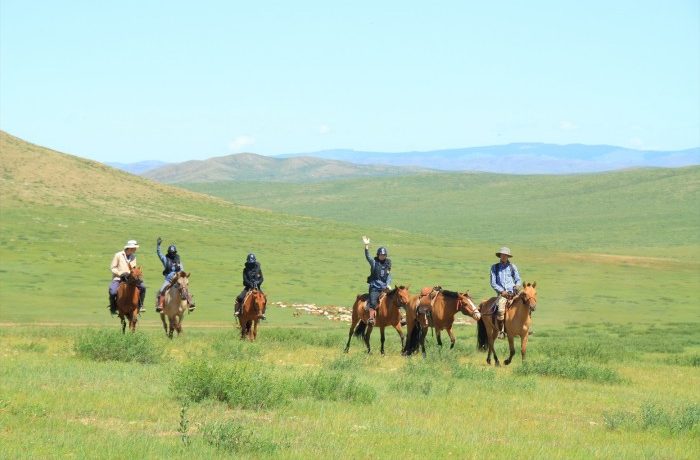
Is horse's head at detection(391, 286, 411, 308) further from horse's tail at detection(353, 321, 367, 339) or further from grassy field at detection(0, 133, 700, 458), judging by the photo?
grassy field at detection(0, 133, 700, 458)

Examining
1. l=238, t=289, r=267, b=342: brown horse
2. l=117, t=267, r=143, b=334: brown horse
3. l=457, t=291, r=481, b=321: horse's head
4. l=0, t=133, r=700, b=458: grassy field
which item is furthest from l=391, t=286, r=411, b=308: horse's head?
l=117, t=267, r=143, b=334: brown horse

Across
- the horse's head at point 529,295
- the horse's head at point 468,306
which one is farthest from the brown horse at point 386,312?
the horse's head at point 529,295

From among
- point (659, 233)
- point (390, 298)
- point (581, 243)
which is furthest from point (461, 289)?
point (659, 233)

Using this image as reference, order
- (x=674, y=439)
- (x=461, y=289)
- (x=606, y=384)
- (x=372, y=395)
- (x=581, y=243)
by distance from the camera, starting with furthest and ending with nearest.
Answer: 1. (x=581, y=243)
2. (x=461, y=289)
3. (x=606, y=384)
4. (x=372, y=395)
5. (x=674, y=439)

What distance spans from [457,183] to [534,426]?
565 ft

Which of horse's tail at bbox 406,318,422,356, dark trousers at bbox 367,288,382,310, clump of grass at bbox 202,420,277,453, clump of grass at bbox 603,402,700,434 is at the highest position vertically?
dark trousers at bbox 367,288,382,310

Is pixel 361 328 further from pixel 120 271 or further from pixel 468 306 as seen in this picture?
pixel 120 271

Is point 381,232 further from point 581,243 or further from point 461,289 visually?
point 461,289

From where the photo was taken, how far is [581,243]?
96.2m

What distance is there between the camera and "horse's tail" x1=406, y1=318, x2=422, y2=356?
2069 cm

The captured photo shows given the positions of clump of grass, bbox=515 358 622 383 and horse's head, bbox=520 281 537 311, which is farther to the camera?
horse's head, bbox=520 281 537 311

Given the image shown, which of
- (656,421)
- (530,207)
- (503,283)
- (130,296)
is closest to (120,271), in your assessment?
(130,296)

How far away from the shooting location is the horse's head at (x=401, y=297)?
20984mm

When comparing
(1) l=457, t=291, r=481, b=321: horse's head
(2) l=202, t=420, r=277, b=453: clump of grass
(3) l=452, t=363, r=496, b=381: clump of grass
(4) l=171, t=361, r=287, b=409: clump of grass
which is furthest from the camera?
(1) l=457, t=291, r=481, b=321: horse's head
